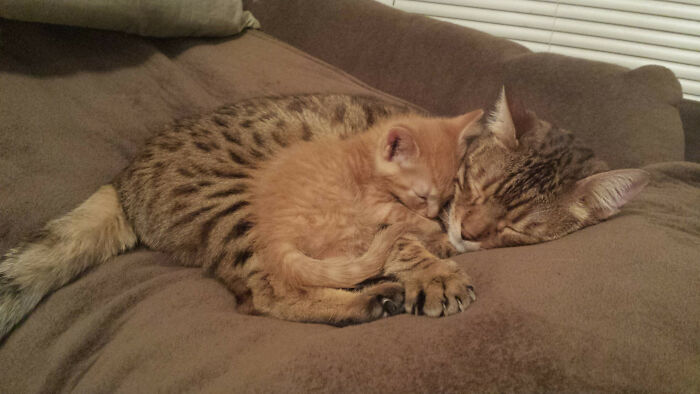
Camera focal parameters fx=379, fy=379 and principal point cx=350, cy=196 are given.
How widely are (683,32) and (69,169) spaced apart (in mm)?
3363

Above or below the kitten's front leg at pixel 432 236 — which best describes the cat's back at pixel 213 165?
above

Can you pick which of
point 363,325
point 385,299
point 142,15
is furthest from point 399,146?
point 142,15

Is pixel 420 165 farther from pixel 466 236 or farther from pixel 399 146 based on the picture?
pixel 466 236

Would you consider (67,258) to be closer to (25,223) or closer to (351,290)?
(25,223)

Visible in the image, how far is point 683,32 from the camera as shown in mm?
2373

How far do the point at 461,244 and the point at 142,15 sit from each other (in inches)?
61.6

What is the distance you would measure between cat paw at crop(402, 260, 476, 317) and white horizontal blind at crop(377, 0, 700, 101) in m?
2.27

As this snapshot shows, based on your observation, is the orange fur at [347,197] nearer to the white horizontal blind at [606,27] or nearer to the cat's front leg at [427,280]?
the cat's front leg at [427,280]

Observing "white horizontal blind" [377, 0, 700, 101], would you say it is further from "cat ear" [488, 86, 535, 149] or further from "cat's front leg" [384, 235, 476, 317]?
"cat's front leg" [384, 235, 476, 317]

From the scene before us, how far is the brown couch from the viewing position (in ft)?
2.16

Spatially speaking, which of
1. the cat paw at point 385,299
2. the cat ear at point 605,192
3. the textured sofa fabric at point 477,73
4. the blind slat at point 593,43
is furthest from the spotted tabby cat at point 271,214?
the blind slat at point 593,43

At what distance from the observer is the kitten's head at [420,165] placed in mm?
1211

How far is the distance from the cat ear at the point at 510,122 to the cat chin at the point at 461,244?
331 mm

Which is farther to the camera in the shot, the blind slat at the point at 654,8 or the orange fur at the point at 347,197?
the blind slat at the point at 654,8
